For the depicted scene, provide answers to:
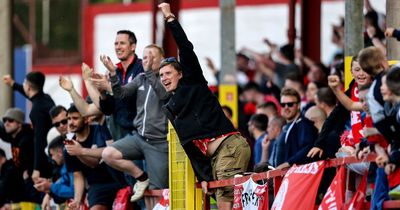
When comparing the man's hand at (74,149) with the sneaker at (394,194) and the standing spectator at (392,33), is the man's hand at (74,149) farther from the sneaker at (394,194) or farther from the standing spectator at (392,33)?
the sneaker at (394,194)

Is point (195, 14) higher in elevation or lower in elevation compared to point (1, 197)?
higher

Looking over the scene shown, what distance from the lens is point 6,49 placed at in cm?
2322

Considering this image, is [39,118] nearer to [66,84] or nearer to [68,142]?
[66,84]

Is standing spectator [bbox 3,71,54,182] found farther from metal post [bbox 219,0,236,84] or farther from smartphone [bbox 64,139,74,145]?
metal post [bbox 219,0,236,84]

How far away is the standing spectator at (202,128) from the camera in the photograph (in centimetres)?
1512

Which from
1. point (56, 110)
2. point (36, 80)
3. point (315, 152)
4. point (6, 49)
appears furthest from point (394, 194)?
point (6, 49)

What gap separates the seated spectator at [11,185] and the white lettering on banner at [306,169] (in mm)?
7983

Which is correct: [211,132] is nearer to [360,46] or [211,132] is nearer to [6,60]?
[360,46]

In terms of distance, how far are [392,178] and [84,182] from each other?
288 inches

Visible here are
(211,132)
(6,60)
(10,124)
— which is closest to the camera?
(211,132)

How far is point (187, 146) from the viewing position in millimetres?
15133

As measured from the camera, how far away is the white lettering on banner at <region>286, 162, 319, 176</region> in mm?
13586

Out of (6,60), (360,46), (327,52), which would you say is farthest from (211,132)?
(327,52)

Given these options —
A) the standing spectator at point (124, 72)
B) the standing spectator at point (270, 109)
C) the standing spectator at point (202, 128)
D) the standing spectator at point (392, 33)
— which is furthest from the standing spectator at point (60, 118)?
the standing spectator at point (392, 33)
